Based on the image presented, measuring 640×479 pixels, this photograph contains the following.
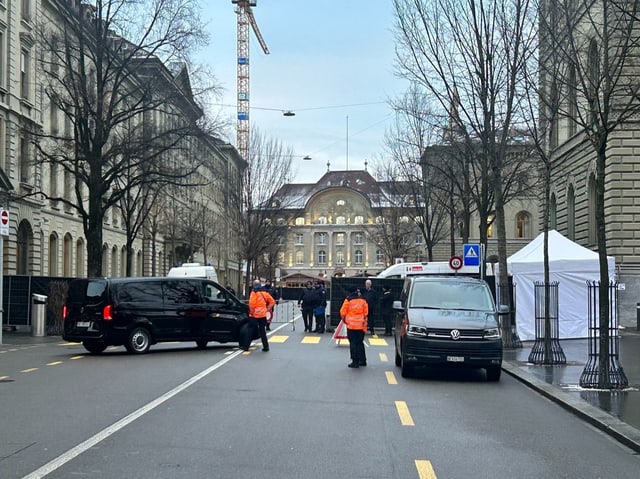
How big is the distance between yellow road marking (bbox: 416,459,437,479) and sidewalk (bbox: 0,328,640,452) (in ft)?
8.72

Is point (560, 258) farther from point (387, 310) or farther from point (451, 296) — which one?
point (451, 296)

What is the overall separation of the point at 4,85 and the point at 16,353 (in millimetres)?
20747

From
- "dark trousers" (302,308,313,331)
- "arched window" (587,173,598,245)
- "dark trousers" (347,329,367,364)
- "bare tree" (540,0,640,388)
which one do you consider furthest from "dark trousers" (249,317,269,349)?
"arched window" (587,173,598,245)

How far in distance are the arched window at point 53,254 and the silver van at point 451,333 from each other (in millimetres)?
32582

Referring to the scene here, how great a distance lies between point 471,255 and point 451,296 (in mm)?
10108

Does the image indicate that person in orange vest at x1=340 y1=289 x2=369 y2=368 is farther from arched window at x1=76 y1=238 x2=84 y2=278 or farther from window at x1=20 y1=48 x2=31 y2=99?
arched window at x1=76 y1=238 x2=84 y2=278

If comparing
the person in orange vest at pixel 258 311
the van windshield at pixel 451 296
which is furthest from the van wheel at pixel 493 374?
the person in orange vest at pixel 258 311

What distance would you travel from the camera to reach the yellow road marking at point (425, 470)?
733 cm

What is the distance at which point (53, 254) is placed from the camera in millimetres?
45031

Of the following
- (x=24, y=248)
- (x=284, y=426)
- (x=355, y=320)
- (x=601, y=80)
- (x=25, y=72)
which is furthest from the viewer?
(x=25, y=72)

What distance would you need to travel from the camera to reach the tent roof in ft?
84.5

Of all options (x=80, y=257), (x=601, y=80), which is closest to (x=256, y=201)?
(x=80, y=257)

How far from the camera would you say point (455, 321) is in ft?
50.2

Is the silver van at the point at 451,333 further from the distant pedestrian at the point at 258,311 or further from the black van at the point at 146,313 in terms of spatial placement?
the black van at the point at 146,313
